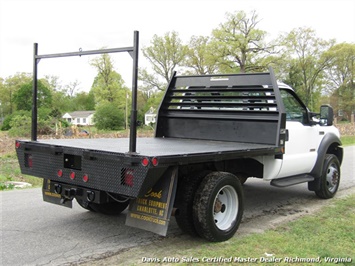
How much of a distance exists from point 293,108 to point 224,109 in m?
1.23

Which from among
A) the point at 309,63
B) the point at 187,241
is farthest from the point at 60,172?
the point at 309,63

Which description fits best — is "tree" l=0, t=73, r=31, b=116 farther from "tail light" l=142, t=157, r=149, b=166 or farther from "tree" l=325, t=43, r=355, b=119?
"tail light" l=142, t=157, r=149, b=166

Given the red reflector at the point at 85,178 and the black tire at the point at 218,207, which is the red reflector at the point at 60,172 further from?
the black tire at the point at 218,207

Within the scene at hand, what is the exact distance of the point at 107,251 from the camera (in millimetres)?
4727

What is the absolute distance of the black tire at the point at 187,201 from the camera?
4879 millimetres

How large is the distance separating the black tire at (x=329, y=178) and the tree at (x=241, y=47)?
138 ft

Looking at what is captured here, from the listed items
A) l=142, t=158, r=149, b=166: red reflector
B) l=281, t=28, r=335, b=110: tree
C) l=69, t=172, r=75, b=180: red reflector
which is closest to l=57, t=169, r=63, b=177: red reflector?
l=69, t=172, r=75, b=180: red reflector

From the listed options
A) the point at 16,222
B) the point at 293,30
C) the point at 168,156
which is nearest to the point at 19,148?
Result: the point at 16,222

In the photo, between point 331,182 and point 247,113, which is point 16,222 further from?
point 331,182

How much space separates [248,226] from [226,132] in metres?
1.75

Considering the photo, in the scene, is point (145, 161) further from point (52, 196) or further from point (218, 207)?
point (52, 196)

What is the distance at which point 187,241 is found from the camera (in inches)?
201

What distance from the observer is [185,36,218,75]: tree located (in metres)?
50.2

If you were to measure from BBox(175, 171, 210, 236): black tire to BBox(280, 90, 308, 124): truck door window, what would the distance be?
269 cm
